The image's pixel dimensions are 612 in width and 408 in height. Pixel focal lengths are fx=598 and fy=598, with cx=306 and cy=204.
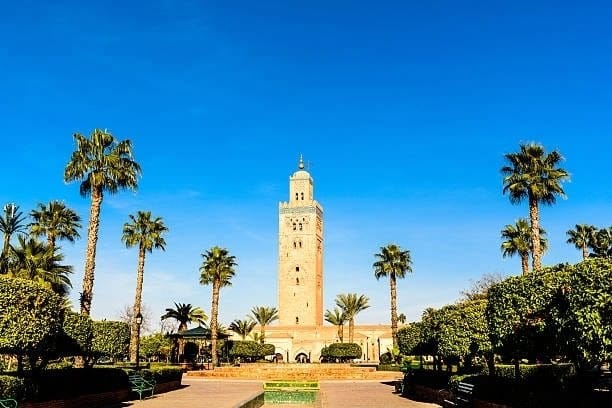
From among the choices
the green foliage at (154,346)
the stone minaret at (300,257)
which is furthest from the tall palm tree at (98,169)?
the stone minaret at (300,257)

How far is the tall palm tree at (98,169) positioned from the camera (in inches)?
1025

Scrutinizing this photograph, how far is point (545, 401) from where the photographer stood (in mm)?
12180

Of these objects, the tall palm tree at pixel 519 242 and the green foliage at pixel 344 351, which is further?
the green foliage at pixel 344 351

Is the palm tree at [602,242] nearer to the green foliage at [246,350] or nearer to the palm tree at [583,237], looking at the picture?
the palm tree at [583,237]

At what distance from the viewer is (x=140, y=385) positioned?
22.1m

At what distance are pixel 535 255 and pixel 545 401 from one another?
61.4 ft

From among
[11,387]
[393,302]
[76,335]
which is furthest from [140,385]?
[393,302]

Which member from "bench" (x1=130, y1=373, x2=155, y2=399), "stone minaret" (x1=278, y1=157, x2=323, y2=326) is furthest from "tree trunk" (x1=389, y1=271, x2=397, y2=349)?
"stone minaret" (x1=278, y1=157, x2=323, y2=326)

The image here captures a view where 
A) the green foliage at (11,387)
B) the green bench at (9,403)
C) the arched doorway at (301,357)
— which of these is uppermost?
the green foliage at (11,387)

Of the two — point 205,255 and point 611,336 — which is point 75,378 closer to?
point 611,336

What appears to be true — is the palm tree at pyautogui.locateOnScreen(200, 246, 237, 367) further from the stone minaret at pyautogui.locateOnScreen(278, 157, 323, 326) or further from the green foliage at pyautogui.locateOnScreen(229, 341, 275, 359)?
the stone minaret at pyautogui.locateOnScreen(278, 157, 323, 326)

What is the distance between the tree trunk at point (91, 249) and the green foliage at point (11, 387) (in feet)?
32.9

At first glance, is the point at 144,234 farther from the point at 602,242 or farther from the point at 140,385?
the point at 602,242

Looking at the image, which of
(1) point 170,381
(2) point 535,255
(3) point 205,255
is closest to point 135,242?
(3) point 205,255
